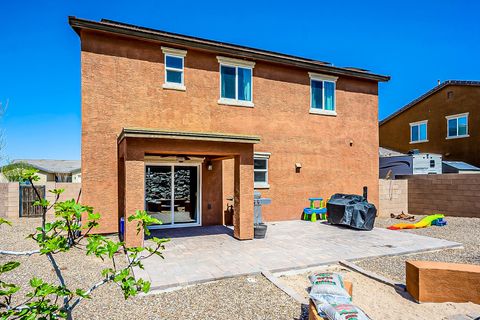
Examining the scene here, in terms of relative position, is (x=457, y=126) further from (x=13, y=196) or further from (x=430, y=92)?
(x=13, y=196)

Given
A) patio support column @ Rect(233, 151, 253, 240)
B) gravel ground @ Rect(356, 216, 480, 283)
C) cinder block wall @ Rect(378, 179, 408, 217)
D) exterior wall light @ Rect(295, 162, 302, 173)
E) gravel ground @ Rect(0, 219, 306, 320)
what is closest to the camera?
gravel ground @ Rect(0, 219, 306, 320)

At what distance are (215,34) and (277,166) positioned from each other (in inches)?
287

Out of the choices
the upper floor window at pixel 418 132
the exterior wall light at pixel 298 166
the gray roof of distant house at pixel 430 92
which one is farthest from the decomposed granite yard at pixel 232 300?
the upper floor window at pixel 418 132

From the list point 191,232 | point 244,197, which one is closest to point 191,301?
point 244,197

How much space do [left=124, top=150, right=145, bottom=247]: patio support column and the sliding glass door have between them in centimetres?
313

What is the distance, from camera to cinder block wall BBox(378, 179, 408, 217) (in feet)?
53.6

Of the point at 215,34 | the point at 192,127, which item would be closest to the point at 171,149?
the point at 192,127

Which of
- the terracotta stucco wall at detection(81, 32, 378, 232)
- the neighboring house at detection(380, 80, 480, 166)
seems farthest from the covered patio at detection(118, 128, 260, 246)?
the neighboring house at detection(380, 80, 480, 166)

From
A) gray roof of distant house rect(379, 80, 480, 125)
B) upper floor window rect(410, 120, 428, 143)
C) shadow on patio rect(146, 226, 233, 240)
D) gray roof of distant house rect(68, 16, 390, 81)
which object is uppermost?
gray roof of distant house rect(379, 80, 480, 125)

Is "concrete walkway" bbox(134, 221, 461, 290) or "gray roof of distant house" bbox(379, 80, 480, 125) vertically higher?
"gray roof of distant house" bbox(379, 80, 480, 125)

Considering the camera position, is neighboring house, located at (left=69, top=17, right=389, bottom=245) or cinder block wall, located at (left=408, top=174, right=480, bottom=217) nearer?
neighboring house, located at (left=69, top=17, right=389, bottom=245)

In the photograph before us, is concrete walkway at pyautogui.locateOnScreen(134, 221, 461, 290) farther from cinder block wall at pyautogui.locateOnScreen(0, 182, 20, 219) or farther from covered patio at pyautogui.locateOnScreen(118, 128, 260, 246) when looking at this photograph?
cinder block wall at pyautogui.locateOnScreen(0, 182, 20, 219)

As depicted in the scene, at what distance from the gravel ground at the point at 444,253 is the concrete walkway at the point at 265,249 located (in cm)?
35

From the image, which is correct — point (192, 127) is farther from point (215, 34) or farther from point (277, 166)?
point (215, 34)
